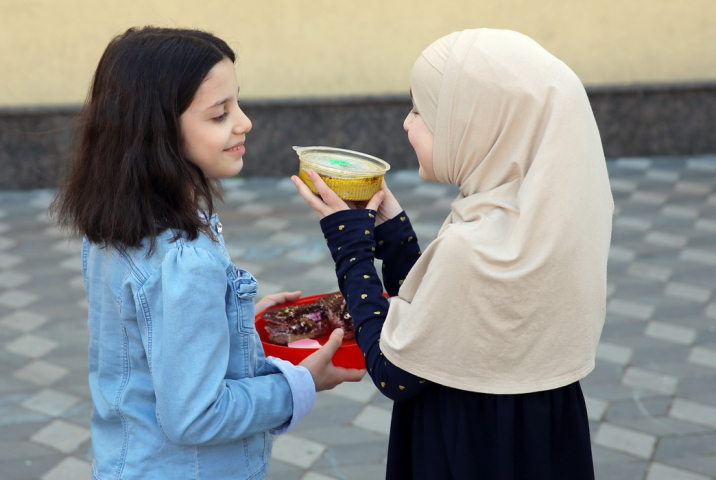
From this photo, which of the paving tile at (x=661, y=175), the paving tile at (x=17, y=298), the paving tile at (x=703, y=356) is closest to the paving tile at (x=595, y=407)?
the paving tile at (x=703, y=356)

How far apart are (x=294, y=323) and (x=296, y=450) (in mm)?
1430

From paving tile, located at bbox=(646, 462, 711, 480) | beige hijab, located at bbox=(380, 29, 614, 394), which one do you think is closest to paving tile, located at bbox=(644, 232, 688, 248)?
paving tile, located at bbox=(646, 462, 711, 480)

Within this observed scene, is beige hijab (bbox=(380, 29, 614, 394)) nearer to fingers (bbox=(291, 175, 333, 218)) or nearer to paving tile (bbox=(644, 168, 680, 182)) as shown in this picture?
fingers (bbox=(291, 175, 333, 218))

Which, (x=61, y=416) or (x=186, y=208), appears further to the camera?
(x=61, y=416)

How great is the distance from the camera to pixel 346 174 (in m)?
1.71

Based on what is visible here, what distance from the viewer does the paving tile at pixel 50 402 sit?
3285mm

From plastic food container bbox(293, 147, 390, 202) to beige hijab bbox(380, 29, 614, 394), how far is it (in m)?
0.29

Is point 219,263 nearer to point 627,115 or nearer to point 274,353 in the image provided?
point 274,353

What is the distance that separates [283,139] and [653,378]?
3.75 meters

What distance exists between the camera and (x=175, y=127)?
1.41 meters

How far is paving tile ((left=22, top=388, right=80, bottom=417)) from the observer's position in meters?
3.29

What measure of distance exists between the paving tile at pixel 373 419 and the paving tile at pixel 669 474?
1.06 metres

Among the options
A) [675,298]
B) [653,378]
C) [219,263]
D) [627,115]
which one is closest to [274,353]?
[219,263]

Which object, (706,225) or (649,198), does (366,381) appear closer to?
(706,225)
